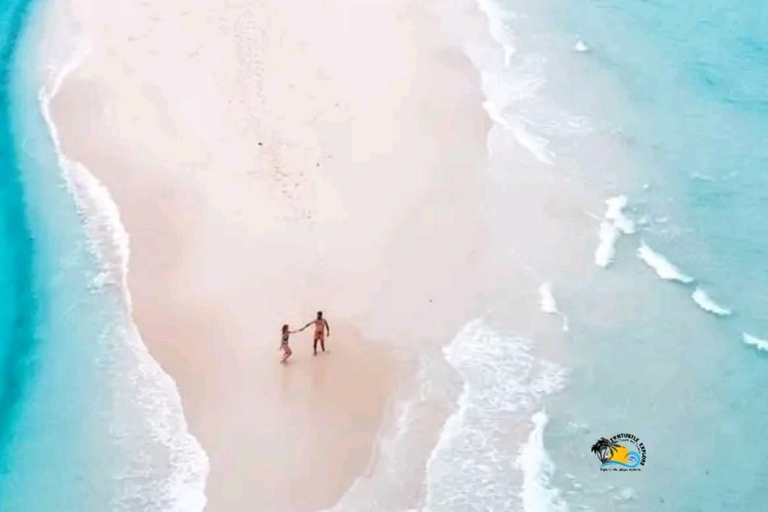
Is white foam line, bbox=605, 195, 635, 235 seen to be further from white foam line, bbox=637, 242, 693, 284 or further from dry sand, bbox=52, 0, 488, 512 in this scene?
Answer: dry sand, bbox=52, 0, 488, 512

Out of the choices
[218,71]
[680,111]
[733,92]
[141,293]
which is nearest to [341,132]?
[218,71]

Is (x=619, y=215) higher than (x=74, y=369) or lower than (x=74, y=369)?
higher

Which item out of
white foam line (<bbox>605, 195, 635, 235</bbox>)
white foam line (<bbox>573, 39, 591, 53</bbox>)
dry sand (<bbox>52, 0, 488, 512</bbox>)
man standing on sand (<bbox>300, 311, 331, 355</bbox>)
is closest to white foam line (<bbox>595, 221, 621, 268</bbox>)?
white foam line (<bbox>605, 195, 635, 235</bbox>)

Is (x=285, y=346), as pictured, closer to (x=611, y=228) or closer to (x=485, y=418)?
(x=485, y=418)

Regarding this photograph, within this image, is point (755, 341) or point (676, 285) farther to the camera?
point (676, 285)

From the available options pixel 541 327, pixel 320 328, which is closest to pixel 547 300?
pixel 541 327

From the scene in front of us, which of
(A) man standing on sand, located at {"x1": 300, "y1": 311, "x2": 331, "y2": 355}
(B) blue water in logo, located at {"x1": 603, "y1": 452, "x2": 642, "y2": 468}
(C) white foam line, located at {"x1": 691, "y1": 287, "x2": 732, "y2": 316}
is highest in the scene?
(A) man standing on sand, located at {"x1": 300, "y1": 311, "x2": 331, "y2": 355}
